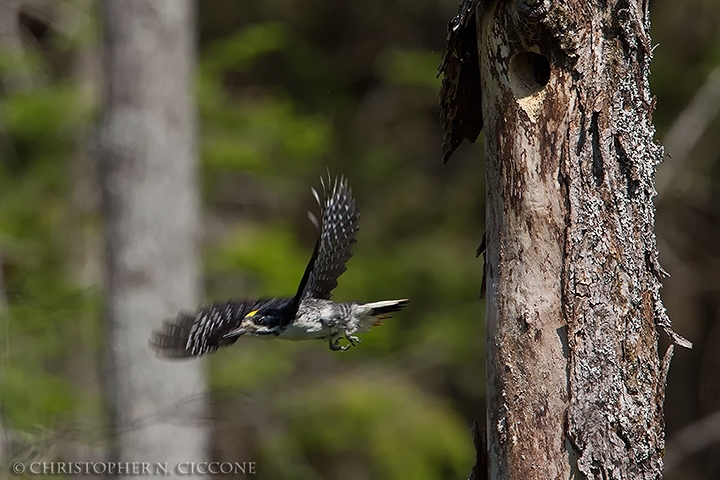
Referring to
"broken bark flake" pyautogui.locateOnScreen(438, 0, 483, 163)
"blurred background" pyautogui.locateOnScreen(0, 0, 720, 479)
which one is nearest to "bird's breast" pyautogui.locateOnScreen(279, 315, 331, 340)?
"broken bark flake" pyautogui.locateOnScreen(438, 0, 483, 163)

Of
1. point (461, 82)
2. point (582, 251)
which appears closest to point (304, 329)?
point (461, 82)

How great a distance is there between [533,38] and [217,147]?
19.9 ft

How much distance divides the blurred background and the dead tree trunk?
4.98 meters

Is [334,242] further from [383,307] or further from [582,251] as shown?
[582,251]

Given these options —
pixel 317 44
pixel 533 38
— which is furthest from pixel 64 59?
pixel 533 38

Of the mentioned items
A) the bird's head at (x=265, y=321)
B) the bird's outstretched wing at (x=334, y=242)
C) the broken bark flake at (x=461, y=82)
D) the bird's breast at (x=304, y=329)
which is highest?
the broken bark flake at (x=461, y=82)

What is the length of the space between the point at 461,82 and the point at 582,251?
0.80 meters

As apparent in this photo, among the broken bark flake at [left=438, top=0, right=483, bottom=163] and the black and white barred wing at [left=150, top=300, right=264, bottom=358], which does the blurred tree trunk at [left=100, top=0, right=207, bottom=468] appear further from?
the broken bark flake at [left=438, top=0, right=483, bottom=163]

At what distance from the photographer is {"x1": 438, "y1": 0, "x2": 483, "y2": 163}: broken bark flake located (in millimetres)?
3377

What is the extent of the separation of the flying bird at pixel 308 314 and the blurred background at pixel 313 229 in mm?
3273

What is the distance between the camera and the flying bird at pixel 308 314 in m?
4.12

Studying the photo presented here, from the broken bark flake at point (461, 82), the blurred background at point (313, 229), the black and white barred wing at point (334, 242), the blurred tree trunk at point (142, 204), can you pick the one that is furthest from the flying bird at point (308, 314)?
the blurred background at point (313, 229)

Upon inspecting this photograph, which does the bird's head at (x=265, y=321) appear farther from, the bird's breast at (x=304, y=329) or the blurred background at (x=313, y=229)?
the blurred background at (x=313, y=229)

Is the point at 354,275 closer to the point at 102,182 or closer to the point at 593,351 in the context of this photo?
the point at 102,182
